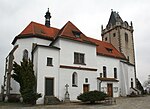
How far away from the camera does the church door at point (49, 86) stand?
70.5 ft

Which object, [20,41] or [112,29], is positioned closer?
[20,41]

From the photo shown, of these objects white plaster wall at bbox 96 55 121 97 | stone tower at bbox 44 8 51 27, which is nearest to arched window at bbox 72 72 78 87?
white plaster wall at bbox 96 55 121 97

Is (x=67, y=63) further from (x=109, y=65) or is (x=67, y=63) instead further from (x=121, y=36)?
(x=121, y=36)

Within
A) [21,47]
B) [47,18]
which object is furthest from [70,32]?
[47,18]

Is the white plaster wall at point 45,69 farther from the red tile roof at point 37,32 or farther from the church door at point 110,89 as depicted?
the church door at point 110,89

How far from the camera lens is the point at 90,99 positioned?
60.6ft

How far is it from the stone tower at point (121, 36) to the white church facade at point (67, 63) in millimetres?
4115

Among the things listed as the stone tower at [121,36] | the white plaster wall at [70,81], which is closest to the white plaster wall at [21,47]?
the white plaster wall at [70,81]

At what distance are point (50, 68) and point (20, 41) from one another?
24.9 ft

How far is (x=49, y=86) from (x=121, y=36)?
2179 centimetres

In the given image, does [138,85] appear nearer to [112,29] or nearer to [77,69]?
[112,29]

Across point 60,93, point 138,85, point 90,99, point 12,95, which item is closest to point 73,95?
point 60,93

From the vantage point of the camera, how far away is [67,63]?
77.3 feet

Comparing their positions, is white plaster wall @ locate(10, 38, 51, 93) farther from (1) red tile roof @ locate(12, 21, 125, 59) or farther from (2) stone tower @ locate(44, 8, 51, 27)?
(2) stone tower @ locate(44, 8, 51, 27)
